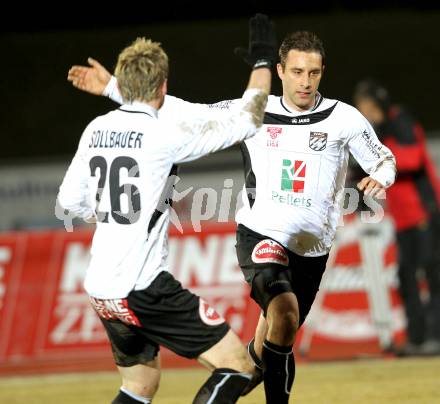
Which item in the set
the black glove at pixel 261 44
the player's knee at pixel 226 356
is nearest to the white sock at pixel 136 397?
the player's knee at pixel 226 356

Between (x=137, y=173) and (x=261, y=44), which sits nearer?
(x=137, y=173)

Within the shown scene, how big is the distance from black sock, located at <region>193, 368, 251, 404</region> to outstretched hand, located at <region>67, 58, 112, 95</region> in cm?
181

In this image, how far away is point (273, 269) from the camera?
6.58 meters

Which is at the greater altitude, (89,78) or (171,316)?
(89,78)

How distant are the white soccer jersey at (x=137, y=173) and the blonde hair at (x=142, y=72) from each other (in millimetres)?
79

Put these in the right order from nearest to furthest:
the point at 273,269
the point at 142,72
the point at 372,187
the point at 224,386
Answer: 1. the point at 142,72
2. the point at 224,386
3. the point at 372,187
4. the point at 273,269

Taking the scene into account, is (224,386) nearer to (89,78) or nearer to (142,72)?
(142,72)

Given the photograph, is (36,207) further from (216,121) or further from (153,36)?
(216,121)

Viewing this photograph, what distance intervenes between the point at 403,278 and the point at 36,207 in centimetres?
567

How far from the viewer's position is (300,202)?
6.68 metres

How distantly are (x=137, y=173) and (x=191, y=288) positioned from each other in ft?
20.6

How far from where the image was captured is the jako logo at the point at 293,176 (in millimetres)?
6633

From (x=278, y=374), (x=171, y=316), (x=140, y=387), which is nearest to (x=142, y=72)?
(x=171, y=316)

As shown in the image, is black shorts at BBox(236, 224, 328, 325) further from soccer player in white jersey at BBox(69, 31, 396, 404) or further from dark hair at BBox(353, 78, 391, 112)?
dark hair at BBox(353, 78, 391, 112)
